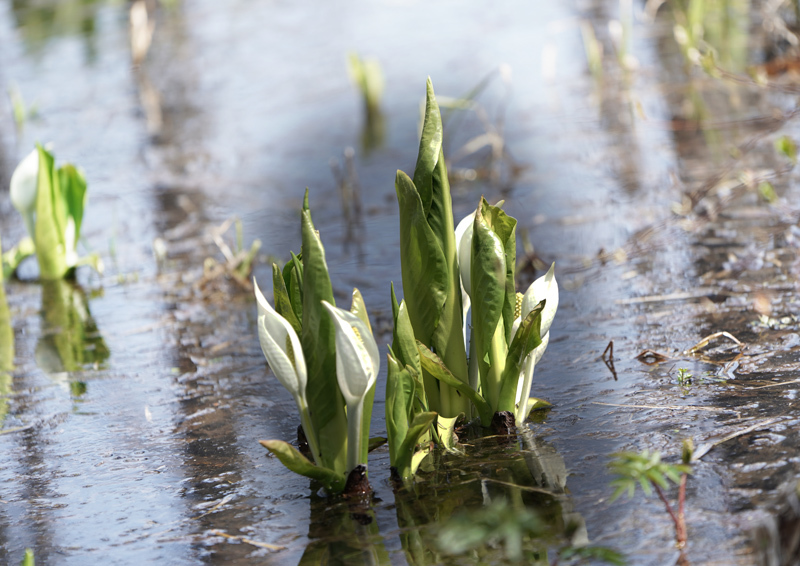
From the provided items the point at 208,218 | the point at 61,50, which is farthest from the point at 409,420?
the point at 61,50

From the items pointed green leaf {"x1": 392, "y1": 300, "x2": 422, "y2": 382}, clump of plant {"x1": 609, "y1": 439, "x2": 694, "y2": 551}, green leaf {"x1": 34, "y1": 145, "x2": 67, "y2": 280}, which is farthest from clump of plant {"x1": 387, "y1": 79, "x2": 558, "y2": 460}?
green leaf {"x1": 34, "y1": 145, "x2": 67, "y2": 280}

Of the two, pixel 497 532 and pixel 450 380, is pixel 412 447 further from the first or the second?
pixel 497 532

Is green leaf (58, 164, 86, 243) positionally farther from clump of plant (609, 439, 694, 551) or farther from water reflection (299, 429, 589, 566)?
clump of plant (609, 439, 694, 551)

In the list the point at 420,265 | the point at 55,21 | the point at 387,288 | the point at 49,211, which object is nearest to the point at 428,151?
the point at 420,265

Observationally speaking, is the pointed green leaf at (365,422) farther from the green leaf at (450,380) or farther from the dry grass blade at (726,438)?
the dry grass blade at (726,438)

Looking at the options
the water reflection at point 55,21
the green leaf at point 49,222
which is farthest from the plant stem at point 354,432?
the water reflection at point 55,21
